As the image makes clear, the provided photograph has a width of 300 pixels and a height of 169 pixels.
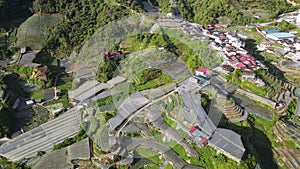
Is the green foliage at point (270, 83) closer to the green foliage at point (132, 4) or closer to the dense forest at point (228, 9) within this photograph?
the dense forest at point (228, 9)

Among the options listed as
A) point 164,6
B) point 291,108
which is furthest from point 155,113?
point 164,6

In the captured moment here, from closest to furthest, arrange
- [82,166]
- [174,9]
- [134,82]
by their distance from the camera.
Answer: [82,166] → [134,82] → [174,9]

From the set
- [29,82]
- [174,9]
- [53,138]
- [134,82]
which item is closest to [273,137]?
[134,82]

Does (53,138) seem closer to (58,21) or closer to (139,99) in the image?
(139,99)

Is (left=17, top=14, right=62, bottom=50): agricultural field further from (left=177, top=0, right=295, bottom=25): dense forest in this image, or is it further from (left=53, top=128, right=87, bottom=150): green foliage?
(left=177, top=0, right=295, bottom=25): dense forest

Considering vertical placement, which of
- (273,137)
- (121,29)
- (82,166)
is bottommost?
(273,137)

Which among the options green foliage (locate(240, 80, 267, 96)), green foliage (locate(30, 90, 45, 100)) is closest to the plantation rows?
green foliage (locate(240, 80, 267, 96))

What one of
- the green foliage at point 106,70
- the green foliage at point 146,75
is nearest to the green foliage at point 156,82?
the green foliage at point 146,75
